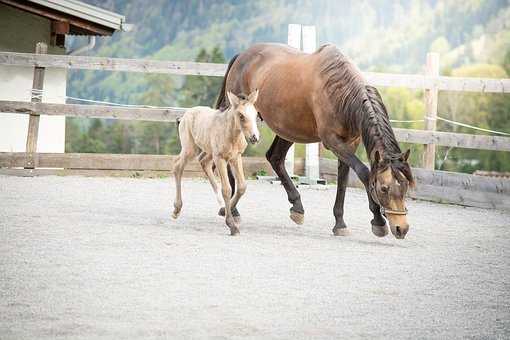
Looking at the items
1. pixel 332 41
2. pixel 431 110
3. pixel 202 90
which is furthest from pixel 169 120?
pixel 332 41

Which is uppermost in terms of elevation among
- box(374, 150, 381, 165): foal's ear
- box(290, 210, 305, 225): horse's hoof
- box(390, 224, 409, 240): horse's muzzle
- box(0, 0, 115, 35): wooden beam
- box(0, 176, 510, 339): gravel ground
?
box(0, 0, 115, 35): wooden beam

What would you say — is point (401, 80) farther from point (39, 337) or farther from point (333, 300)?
point (39, 337)

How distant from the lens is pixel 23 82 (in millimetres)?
14906

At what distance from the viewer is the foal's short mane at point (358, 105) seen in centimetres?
754

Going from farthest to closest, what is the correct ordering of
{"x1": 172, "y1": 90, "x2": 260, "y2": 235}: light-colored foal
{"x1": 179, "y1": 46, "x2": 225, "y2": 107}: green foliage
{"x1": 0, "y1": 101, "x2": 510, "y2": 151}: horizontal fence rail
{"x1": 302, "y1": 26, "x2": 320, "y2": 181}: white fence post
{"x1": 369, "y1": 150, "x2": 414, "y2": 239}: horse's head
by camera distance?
1. {"x1": 179, "y1": 46, "x2": 225, "y2": 107}: green foliage
2. {"x1": 302, "y1": 26, "x2": 320, "y2": 181}: white fence post
3. {"x1": 0, "y1": 101, "x2": 510, "y2": 151}: horizontal fence rail
4. {"x1": 172, "y1": 90, "x2": 260, "y2": 235}: light-colored foal
5. {"x1": 369, "y1": 150, "x2": 414, "y2": 239}: horse's head

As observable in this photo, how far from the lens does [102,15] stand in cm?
1457

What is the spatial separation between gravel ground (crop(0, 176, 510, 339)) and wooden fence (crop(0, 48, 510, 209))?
1570 mm

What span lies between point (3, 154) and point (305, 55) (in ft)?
18.5

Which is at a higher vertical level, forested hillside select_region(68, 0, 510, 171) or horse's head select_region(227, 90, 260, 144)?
forested hillside select_region(68, 0, 510, 171)

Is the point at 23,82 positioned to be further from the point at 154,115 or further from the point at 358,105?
the point at 358,105

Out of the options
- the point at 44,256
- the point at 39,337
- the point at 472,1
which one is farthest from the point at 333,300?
the point at 472,1

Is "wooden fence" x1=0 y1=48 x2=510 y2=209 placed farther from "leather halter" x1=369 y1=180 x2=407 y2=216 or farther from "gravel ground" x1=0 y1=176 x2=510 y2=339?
"leather halter" x1=369 y1=180 x2=407 y2=216

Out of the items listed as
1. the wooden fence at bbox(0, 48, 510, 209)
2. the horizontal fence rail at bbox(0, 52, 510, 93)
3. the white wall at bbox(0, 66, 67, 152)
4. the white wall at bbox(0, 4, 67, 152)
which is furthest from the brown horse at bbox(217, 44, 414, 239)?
the white wall at bbox(0, 4, 67, 152)

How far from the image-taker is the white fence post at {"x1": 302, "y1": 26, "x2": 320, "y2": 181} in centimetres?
1361
